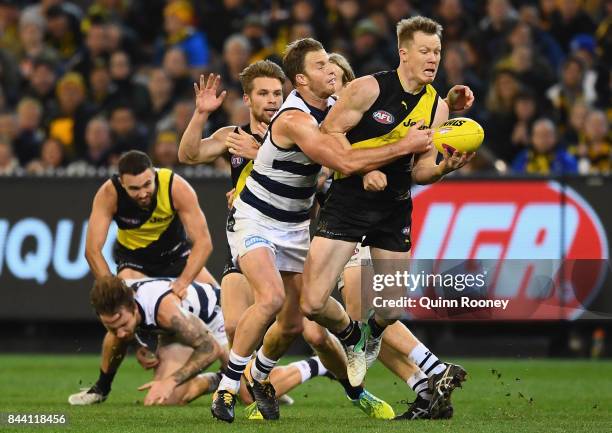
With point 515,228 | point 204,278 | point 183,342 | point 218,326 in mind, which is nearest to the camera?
point 183,342

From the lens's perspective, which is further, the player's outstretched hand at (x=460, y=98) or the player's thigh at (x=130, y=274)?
the player's thigh at (x=130, y=274)

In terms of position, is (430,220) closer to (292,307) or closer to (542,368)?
(542,368)

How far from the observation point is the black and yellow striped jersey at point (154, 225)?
38.1ft

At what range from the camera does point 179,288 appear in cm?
1118

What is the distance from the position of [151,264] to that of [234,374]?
3.02 m

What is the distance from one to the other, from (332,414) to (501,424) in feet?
4.79

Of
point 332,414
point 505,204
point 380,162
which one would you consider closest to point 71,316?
point 505,204

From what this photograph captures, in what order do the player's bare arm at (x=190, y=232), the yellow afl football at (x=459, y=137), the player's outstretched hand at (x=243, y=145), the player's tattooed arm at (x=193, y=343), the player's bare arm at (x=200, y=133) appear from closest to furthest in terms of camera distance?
the yellow afl football at (x=459, y=137)
the player's outstretched hand at (x=243, y=145)
the player's bare arm at (x=200, y=133)
the player's tattooed arm at (x=193, y=343)
the player's bare arm at (x=190, y=232)

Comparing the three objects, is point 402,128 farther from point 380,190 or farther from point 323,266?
point 323,266

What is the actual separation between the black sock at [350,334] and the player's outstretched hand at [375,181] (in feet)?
3.50

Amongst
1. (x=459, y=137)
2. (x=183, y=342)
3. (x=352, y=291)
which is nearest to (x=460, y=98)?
(x=459, y=137)

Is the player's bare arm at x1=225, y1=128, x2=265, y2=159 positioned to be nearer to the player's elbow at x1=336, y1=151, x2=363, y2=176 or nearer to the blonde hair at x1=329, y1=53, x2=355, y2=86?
the blonde hair at x1=329, y1=53, x2=355, y2=86

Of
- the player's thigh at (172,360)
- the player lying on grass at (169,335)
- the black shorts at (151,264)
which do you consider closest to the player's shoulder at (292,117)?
the player lying on grass at (169,335)

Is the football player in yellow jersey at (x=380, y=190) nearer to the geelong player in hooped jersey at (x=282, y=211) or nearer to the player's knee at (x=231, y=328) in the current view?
the geelong player in hooped jersey at (x=282, y=211)
